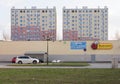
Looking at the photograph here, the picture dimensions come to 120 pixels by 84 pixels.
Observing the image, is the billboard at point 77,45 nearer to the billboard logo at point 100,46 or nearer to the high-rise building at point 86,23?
the billboard logo at point 100,46

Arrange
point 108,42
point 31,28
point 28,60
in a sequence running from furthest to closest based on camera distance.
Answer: point 31,28, point 108,42, point 28,60

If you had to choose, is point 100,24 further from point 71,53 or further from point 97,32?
point 71,53

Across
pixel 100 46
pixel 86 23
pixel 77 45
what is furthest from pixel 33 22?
pixel 100 46

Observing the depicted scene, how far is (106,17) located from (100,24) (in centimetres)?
323

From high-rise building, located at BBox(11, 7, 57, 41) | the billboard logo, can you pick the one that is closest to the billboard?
the billboard logo

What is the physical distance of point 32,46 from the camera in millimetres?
75375

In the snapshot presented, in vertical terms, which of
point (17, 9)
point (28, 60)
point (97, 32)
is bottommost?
point (28, 60)

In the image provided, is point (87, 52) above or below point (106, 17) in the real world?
below

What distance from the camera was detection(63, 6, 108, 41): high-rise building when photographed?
12231 cm

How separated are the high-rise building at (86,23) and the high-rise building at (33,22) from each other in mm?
4963

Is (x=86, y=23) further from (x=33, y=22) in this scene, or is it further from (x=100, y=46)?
(x=100, y=46)

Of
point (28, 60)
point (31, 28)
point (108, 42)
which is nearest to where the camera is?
point (28, 60)

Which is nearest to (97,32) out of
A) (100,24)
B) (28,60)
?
(100,24)

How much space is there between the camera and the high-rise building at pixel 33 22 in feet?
397
